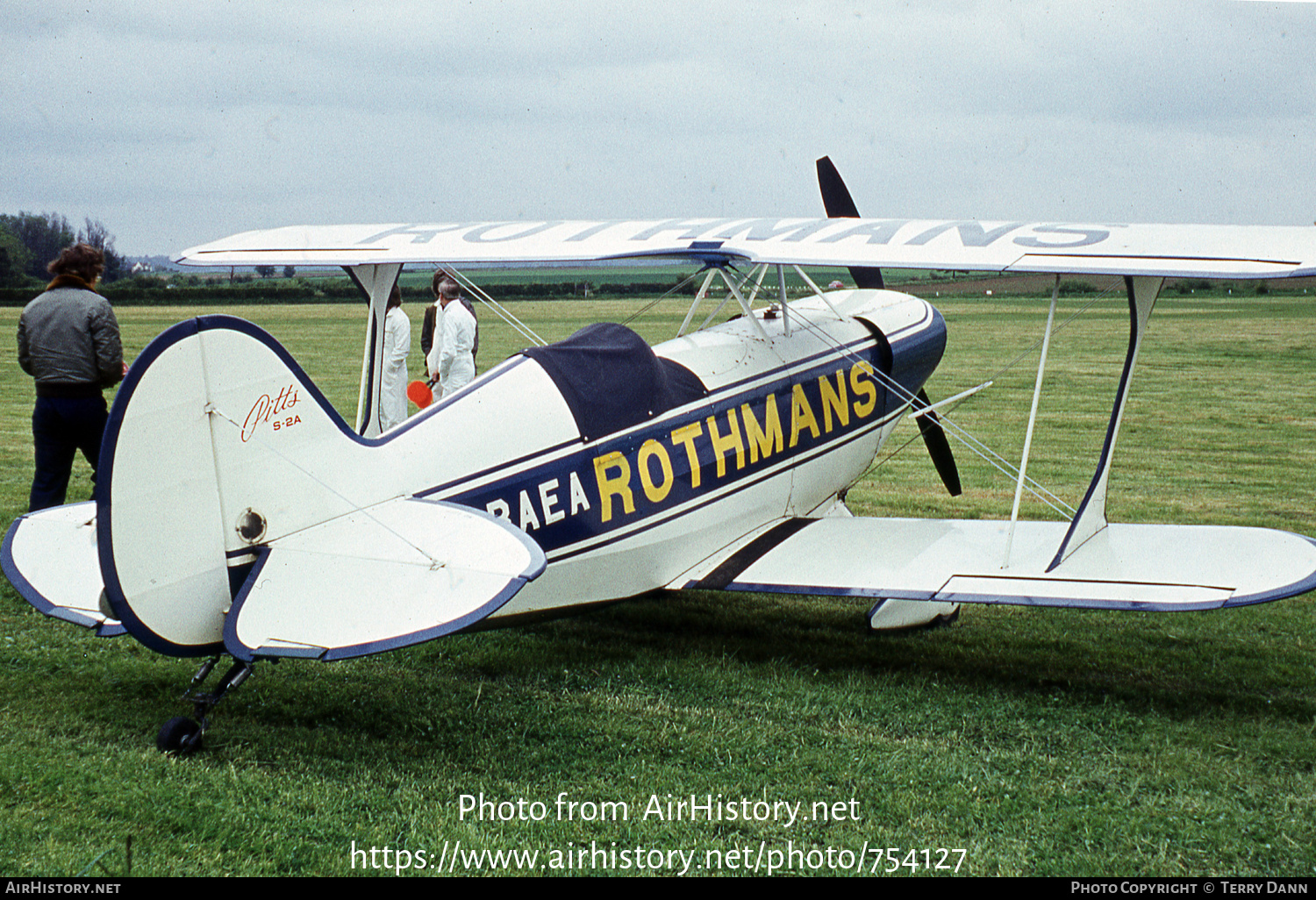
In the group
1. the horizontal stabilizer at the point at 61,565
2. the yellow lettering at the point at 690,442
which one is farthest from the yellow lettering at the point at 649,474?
the horizontal stabilizer at the point at 61,565

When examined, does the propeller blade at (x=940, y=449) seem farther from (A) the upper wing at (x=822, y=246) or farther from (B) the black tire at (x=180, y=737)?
(B) the black tire at (x=180, y=737)

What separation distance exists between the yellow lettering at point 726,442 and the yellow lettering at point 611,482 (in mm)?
724

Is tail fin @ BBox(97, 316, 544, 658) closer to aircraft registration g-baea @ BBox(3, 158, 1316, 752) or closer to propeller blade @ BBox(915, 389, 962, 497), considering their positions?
aircraft registration g-baea @ BBox(3, 158, 1316, 752)

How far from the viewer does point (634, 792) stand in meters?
4.07

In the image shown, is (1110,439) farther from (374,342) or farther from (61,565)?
(61,565)

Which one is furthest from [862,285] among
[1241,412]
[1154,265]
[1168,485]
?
[1241,412]

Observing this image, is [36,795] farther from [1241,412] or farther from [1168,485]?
[1241,412]

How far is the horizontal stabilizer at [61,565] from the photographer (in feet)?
13.4

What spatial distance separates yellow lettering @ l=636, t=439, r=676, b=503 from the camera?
548cm

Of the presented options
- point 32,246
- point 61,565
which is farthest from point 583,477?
point 32,246

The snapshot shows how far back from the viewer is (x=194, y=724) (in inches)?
164

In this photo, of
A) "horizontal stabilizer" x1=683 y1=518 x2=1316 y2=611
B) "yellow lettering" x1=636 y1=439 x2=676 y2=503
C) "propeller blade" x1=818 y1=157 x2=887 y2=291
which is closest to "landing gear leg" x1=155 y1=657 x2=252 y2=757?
"yellow lettering" x1=636 y1=439 x2=676 y2=503

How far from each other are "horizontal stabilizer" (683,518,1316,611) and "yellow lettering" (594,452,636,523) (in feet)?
2.18

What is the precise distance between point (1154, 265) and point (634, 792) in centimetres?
335
